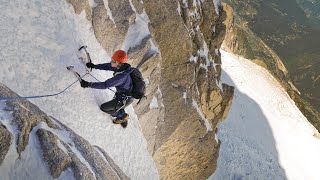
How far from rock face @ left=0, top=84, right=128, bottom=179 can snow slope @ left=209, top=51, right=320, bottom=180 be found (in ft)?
67.8

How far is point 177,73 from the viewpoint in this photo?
68.0ft

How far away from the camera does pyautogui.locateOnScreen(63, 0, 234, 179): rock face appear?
17.5 m

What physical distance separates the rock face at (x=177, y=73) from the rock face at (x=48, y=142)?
19.9 feet

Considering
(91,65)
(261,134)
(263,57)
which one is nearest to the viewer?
(91,65)

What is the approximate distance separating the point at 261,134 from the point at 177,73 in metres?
20.6

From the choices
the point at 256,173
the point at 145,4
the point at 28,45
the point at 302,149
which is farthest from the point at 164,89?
the point at 302,149

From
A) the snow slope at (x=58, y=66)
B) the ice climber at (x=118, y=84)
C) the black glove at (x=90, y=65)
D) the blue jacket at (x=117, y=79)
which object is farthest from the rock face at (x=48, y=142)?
the black glove at (x=90, y=65)

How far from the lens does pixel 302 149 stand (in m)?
41.5

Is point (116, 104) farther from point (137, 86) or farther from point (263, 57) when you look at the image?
point (263, 57)

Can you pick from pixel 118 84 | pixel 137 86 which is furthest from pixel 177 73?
pixel 118 84

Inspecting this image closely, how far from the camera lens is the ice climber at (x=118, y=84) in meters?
12.5

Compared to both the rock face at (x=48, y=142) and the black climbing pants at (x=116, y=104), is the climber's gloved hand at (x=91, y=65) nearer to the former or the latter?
the black climbing pants at (x=116, y=104)

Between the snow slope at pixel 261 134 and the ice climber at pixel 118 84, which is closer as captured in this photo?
the ice climber at pixel 118 84

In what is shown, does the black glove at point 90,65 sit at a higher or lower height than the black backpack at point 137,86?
higher
